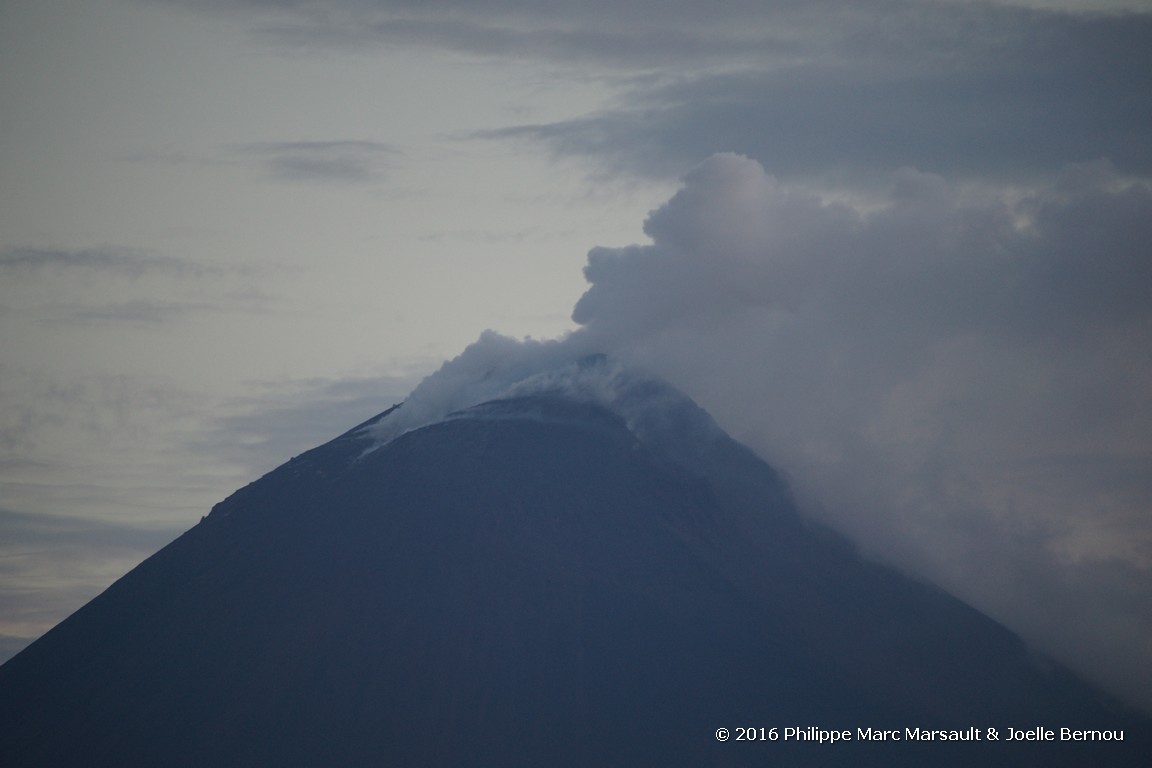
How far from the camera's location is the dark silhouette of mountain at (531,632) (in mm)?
115000

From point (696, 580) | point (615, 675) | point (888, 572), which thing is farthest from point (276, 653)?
point (888, 572)

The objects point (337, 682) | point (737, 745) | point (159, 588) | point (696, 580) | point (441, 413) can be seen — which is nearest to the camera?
point (737, 745)

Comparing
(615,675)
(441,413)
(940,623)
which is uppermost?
(441,413)

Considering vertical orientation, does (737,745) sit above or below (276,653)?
below

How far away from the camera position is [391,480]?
14162cm

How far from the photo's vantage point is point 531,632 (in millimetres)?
122250

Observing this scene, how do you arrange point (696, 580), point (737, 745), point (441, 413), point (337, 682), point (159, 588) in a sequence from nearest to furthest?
point (737, 745) < point (337, 682) < point (696, 580) < point (159, 588) < point (441, 413)

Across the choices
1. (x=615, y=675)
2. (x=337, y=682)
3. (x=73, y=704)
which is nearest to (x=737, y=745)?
(x=615, y=675)

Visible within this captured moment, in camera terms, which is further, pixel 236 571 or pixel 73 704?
pixel 236 571

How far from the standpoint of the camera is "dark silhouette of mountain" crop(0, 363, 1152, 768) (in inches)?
4528

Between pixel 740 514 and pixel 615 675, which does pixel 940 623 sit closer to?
pixel 740 514

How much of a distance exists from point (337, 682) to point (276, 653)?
27.0ft

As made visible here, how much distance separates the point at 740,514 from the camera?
5399 inches

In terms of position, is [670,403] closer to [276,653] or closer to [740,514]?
[740,514]
